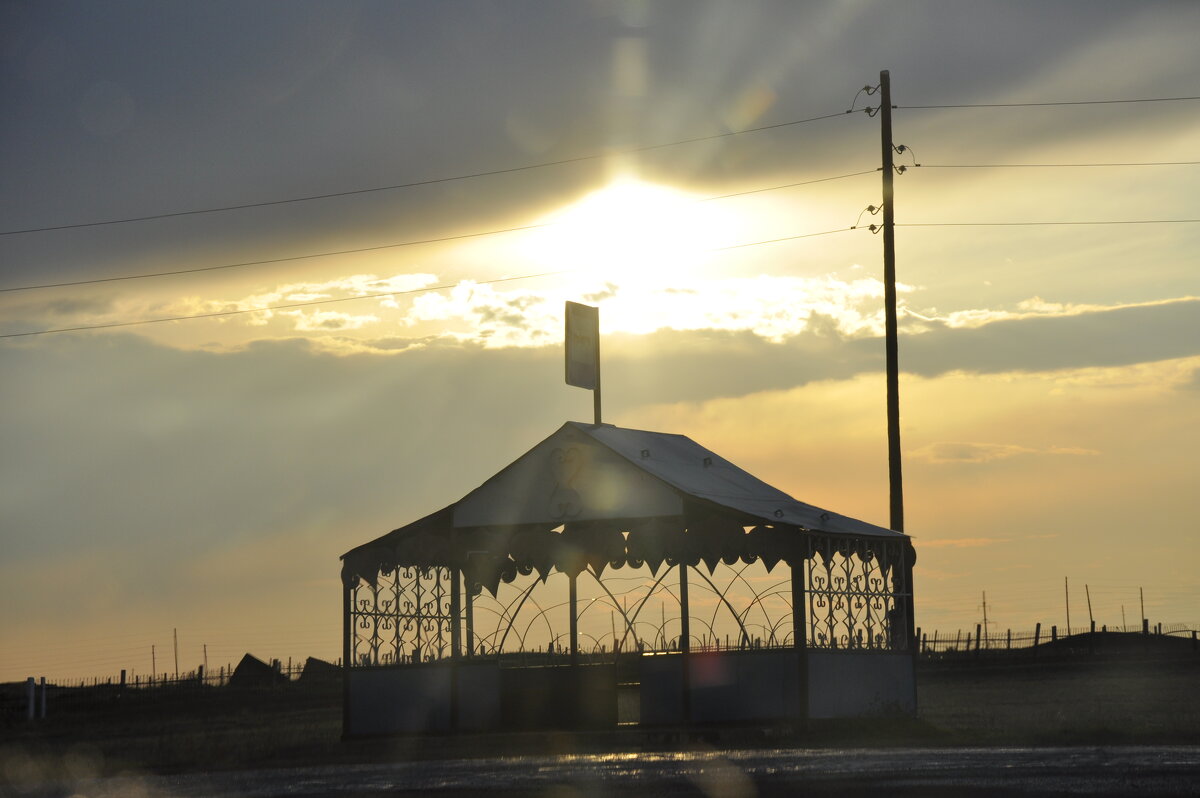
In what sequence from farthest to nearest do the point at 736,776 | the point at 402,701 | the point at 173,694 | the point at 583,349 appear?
the point at 173,694, the point at 583,349, the point at 402,701, the point at 736,776

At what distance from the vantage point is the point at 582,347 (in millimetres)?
31422

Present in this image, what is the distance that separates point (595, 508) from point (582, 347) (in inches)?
→ 163

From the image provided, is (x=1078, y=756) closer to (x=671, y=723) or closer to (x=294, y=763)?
(x=671, y=723)

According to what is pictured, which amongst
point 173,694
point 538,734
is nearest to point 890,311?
point 538,734

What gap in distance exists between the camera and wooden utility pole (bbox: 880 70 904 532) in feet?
105

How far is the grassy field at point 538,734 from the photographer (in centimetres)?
2477

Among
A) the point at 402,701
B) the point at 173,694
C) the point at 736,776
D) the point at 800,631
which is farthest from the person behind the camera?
the point at 173,694

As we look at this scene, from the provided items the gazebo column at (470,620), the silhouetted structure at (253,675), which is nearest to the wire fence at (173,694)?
the silhouetted structure at (253,675)

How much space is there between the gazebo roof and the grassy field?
355 cm

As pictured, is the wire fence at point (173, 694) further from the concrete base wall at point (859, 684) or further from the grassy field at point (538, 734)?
the concrete base wall at point (859, 684)

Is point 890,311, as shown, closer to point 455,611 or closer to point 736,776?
point 455,611

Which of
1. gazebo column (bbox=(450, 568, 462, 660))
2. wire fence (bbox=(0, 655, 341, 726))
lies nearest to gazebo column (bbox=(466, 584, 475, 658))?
gazebo column (bbox=(450, 568, 462, 660))

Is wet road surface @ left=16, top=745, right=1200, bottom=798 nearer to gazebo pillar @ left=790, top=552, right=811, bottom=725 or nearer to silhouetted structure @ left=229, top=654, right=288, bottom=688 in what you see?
gazebo pillar @ left=790, top=552, right=811, bottom=725

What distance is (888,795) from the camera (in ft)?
50.4
